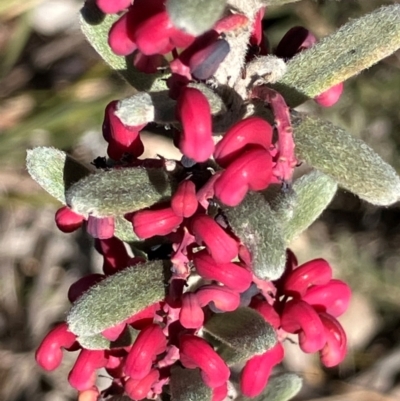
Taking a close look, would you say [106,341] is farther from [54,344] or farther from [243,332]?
[243,332]

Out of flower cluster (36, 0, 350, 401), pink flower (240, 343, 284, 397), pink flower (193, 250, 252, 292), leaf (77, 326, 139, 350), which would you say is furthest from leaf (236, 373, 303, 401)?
pink flower (193, 250, 252, 292)

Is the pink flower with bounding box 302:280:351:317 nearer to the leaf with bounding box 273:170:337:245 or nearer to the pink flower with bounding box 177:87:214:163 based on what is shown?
the leaf with bounding box 273:170:337:245

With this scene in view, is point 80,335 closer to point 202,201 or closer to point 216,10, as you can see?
point 202,201

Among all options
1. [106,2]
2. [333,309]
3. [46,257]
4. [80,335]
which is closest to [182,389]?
[80,335]

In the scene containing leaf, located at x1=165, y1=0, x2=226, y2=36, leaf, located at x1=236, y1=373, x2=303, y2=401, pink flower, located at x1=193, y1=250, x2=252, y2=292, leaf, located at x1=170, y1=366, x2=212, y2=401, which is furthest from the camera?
leaf, located at x1=236, y1=373, x2=303, y2=401

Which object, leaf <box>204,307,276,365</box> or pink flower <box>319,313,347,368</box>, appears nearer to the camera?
leaf <box>204,307,276,365</box>

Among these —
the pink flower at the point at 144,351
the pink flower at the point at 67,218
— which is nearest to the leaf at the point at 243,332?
the pink flower at the point at 144,351
